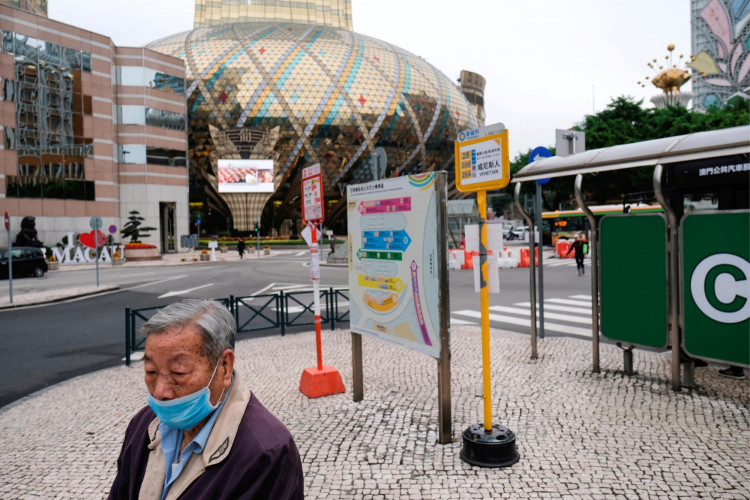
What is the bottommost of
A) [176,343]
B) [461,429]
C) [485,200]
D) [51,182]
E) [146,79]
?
[461,429]

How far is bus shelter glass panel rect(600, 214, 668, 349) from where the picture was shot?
247 inches

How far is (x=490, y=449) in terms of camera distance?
424 centimetres

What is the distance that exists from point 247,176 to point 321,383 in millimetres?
64468

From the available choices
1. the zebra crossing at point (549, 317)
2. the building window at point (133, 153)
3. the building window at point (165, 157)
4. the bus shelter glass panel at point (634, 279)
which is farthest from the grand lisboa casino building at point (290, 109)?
the bus shelter glass panel at point (634, 279)

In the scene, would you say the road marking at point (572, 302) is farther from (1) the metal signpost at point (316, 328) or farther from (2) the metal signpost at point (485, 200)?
(2) the metal signpost at point (485, 200)

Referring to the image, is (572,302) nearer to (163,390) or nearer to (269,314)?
(269,314)

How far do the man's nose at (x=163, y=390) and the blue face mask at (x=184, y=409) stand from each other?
15 millimetres

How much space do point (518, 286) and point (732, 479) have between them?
13649 mm

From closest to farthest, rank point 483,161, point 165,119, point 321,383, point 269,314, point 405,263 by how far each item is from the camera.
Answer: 1. point 483,161
2. point 405,263
3. point 321,383
4. point 269,314
5. point 165,119

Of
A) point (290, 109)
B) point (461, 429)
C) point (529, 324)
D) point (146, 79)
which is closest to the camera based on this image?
point (461, 429)

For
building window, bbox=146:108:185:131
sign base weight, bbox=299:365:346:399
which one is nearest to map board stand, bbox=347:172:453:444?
sign base weight, bbox=299:365:346:399

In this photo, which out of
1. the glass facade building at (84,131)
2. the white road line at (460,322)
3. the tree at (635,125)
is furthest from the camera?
the tree at (635,125)

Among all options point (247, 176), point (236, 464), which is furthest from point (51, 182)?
point (236, 464)

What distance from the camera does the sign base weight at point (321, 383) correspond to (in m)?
6.24
